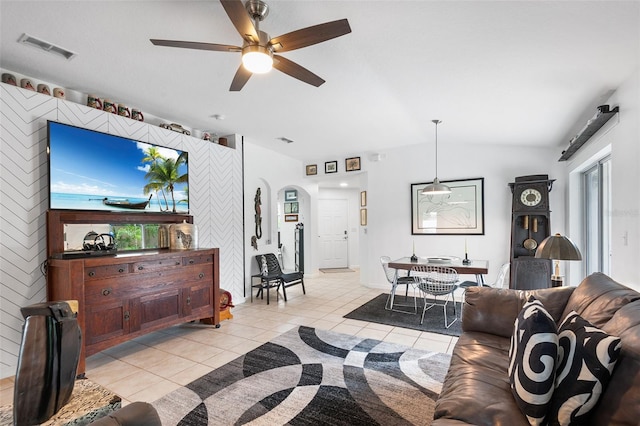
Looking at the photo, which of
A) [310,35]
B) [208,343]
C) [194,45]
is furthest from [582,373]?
[208,343]

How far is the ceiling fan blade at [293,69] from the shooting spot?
2.18 metres

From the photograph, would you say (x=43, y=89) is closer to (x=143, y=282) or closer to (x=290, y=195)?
(x=143, y=282)

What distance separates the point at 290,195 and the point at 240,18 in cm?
619

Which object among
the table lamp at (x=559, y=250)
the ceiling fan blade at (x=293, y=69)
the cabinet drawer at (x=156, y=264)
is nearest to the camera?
the ceiling fan blade at (x=293, y=69)

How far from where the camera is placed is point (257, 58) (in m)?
2.00

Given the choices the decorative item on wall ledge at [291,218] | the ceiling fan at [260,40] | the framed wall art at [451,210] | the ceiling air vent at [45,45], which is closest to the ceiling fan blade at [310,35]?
the ceiling fan at [260,40]

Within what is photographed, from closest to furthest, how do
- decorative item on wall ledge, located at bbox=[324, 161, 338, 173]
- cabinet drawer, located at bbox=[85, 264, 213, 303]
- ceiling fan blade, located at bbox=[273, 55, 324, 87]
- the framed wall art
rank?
ceiling fan blade, located at bbox=[273, 55, 324, 87] < cabinet drawer, located at bbox=[85, 264, 213, 303] < the framed wall art < decorative item on wall ledge, located at bbox=[324, 161, 338, 173]

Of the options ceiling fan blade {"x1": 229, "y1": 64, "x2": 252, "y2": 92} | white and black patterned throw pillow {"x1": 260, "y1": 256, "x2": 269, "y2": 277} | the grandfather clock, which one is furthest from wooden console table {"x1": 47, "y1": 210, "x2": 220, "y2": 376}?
the grandfather clock

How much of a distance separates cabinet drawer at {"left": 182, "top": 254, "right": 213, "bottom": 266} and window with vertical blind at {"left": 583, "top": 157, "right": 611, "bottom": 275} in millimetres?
4573

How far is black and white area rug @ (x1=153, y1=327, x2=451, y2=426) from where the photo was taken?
207 cm

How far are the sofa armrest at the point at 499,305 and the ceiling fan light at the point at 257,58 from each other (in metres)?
2.34

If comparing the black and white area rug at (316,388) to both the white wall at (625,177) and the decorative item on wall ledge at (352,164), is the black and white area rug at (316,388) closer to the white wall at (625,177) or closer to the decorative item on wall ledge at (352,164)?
the white wall at (625,177)

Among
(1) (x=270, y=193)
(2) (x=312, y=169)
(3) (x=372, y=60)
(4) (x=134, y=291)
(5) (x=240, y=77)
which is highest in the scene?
(3) (x=372, y=60)

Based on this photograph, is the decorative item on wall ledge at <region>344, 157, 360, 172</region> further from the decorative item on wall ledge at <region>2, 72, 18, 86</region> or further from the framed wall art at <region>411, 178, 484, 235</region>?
the decorative item on wall ledge at <region>2, 72, 18, 86</region>
